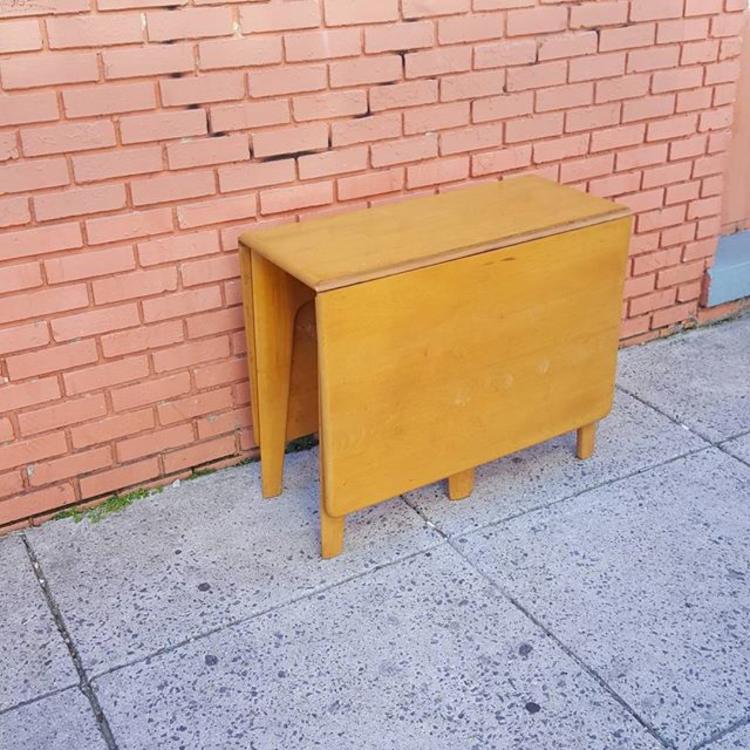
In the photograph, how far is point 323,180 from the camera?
2996mm

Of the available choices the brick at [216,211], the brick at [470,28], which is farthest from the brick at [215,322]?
the brick at [470,28]

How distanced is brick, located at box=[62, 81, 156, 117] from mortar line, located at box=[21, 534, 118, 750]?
4.08ft

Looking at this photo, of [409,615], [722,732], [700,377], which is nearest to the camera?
[722,732]

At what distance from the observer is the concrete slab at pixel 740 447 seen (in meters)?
3.20

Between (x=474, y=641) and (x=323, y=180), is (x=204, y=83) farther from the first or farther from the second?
(x=474, y=641)

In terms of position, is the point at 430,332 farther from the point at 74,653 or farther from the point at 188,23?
the point at 74,653

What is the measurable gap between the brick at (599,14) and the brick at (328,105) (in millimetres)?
867

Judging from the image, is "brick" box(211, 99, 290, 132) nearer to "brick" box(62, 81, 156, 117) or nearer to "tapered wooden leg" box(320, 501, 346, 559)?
"brick" box(62, 81, 156, 117)

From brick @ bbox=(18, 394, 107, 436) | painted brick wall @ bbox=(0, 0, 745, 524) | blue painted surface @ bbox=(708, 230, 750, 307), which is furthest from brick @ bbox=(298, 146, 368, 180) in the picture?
blue painted surface @ bbox=(708, 230, 750, 307)

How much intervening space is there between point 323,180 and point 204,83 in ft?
1.58

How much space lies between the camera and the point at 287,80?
2822mm

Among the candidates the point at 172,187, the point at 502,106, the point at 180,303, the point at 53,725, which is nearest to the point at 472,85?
the point at 502,106

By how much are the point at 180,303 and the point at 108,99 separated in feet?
2.04

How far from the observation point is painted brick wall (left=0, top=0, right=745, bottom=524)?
257 cm
